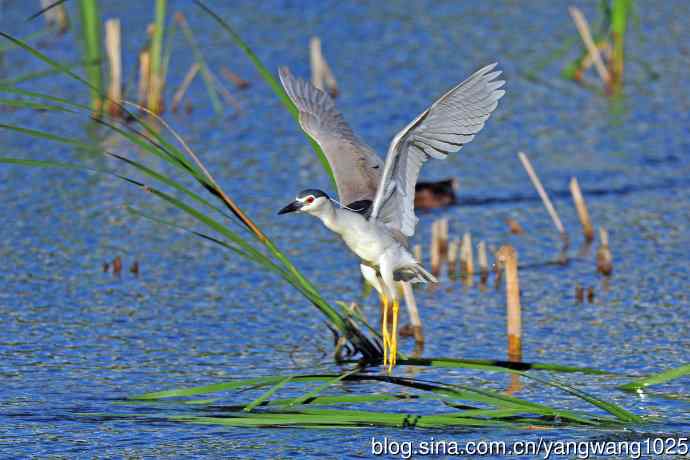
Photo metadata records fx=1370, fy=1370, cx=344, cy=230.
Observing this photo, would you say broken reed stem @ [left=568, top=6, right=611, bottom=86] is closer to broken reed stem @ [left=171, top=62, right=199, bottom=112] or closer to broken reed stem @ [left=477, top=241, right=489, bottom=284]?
→ broken reed stem @ [left=171, top=62, right=199, bottom=112]

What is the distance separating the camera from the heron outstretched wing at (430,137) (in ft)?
20.8

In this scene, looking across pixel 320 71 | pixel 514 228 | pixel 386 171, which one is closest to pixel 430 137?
pixel 386 171

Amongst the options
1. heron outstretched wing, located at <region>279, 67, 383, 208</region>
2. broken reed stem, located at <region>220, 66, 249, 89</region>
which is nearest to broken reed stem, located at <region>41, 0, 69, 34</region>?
broken reed stem, located at <region>220, 66, 249, 89</region>

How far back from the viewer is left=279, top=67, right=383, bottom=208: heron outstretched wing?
7328 millimetres

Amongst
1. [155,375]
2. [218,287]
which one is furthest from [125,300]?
[155,375]

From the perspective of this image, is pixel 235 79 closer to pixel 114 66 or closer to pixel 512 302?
pixel 114 66

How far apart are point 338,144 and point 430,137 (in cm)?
98

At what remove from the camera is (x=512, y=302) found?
26.7ft

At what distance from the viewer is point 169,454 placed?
264 inches

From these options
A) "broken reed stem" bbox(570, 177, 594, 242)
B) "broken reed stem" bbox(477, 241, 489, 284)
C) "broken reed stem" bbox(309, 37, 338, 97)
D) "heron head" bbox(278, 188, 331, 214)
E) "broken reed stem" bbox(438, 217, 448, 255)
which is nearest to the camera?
"heron head" bbox(278, 188, 331, 214)

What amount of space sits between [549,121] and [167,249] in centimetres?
585

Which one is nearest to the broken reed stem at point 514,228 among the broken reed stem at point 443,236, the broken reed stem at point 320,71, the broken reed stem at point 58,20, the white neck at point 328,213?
the broken reed stem at point 443,236

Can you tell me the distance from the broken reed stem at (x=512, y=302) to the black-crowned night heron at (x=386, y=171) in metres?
0.92

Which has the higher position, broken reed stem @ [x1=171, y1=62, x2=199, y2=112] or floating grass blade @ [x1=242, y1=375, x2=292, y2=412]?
broken reed stem @ [x1=171, y1=62, x2=199, y2=112]
